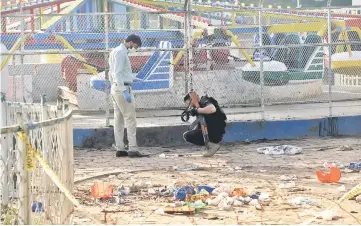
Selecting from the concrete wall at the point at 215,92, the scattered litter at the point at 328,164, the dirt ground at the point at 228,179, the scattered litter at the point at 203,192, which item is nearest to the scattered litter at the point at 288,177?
the dirt ground at the point at 228,179

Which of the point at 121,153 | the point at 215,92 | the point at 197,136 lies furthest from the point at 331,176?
Result: the point at 215,92

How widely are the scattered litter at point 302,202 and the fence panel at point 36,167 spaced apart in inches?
106

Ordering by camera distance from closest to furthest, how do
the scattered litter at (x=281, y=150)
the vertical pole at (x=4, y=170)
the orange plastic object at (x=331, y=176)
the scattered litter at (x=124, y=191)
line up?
1. the vertical pole at (x=4, y=170)
2. the scattered litter at (x=124, y=191)
3. the orange plastic object at (x=331, y=176)
4. the scattered litter at (x=281, y=150)

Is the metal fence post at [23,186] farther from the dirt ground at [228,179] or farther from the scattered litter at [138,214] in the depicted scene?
the scattered litter at [138,214]

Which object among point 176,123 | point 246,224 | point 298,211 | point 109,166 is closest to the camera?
point 246,224

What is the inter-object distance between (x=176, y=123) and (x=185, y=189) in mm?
6276

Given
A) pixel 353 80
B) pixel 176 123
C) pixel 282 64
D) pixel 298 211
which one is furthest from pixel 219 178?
pixel 353 80

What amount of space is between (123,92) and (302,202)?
5121mm

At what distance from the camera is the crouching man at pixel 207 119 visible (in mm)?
14633

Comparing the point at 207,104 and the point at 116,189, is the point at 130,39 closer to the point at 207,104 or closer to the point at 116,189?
the point at 207,104

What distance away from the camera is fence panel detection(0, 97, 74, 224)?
264 inches

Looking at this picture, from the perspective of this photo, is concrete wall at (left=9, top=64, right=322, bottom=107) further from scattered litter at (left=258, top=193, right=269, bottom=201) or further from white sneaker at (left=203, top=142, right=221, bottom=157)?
scattered litter at (left=258, top=193, right=269, bottom=201)

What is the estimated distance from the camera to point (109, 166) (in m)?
14.3

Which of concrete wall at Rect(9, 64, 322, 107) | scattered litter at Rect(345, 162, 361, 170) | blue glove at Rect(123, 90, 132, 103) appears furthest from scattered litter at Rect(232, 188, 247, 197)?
concrete wall at Rect(9, 64, 322, 107)
